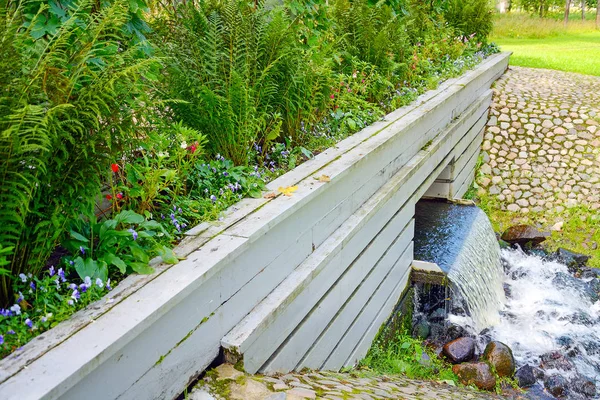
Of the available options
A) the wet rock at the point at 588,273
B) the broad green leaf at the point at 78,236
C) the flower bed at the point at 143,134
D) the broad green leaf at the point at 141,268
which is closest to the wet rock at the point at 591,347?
the wet rock at the point at 588,273

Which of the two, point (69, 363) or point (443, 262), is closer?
point (69, 363)

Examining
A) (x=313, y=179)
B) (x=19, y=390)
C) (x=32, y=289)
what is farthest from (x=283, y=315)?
(x=19, y=390)

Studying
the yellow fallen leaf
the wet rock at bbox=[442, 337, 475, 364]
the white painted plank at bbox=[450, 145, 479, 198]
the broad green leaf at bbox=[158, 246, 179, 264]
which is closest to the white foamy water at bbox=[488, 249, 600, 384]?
the wet rock at bbox=[442, 337, 475, 364]

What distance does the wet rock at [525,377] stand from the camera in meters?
5.69

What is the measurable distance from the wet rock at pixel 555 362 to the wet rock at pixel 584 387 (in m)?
0.22

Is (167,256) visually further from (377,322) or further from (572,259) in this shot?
(572,259)

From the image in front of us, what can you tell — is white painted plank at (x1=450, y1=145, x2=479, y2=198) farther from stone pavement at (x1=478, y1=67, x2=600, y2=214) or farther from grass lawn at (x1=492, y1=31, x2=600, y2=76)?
grass lawn at (x1=492, y1=31, x2=600, y2=76)

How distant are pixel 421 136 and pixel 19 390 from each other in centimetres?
524

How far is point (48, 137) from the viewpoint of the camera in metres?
2.08

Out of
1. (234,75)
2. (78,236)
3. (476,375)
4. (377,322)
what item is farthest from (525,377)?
(78,236)

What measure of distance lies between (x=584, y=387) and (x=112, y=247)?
5127 millimetres

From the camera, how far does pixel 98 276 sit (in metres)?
2.37

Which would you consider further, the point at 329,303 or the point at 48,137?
the point at 329,303

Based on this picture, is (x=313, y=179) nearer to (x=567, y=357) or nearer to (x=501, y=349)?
(x=501, y=349)
